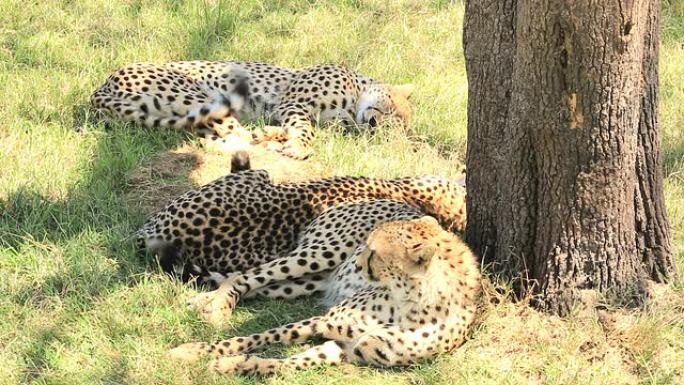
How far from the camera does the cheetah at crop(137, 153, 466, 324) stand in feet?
17.3

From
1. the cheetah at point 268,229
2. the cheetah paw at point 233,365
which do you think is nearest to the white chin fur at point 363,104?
the cheetah at point 268,229

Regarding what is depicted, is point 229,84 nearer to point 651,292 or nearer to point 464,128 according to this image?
point 464,128

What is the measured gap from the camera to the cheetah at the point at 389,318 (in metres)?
4.57

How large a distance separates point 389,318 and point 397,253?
30 centimetres

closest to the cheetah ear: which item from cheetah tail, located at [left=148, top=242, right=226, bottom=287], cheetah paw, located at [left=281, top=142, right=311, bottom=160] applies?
cheetah paw, located at [left=281, top=142, right=311, bottom=160]

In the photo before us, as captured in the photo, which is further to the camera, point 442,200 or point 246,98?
point 246,98

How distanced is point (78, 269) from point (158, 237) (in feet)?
1.40

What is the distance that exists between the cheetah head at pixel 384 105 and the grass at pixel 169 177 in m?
0.16

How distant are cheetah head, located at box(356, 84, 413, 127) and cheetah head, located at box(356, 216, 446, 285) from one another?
2.51 metres

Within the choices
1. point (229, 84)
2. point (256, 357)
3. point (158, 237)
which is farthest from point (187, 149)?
point (256, 357)

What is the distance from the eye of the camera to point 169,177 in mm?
6406

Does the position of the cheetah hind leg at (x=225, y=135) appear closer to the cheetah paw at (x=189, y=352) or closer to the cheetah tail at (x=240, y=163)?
the cheetah tail at (x=240, y=163)

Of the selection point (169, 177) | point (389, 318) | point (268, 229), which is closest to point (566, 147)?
point (389, 318)

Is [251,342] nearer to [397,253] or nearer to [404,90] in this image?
[397,253]
